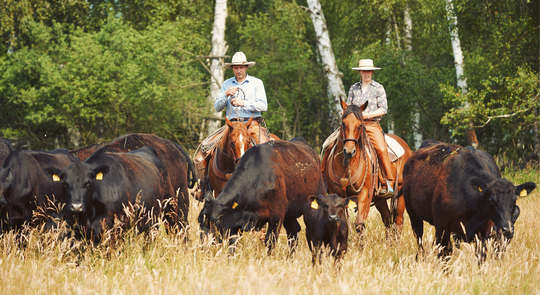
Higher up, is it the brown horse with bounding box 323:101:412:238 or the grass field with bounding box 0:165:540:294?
the brown horse with bounding box 323:101:412:238

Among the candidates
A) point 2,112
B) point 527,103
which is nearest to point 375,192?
point 527,103

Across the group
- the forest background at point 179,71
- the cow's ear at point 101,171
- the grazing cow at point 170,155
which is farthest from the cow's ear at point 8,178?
the forest background at point 179,71

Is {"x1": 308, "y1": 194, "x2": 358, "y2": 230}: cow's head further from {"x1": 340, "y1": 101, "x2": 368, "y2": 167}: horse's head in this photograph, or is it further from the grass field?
{"x1": 340, "y1": 101, "x2": 368, "y2": 167}: horse's head

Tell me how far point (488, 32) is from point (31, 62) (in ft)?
56.5

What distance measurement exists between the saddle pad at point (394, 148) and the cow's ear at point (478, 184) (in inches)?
108

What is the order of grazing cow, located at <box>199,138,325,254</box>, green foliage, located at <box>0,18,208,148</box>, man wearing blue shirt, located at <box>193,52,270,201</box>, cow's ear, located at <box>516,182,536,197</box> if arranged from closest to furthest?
1. cow's ear, located at <box>516,182,536,197</box>
2. grazing cow, located at <box>199,138,325,254</box>
3. man wearing blue shirt, located at <box>193,52,270,201</box>
4. green foliage, located at <box>0,18,208,148</box>

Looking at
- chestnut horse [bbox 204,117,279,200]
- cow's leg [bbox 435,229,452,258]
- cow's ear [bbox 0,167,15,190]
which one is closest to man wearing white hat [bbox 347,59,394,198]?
chestnut horse [bbox 204,117,279,200]

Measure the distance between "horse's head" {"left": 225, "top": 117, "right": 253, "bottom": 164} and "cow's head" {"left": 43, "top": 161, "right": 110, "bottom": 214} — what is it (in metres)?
2.06

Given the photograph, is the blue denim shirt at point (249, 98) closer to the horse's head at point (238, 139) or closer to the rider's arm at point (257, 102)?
the rider's arm at point (257, 102)

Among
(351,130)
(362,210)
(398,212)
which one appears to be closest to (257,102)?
(351,130)

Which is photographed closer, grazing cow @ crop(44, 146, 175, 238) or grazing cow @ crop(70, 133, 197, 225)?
grazing cow @ crop(44, 146, 175, 238)

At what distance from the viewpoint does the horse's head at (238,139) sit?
303 inches

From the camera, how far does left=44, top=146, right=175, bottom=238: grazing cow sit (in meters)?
5.88

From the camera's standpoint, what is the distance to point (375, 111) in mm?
8453
